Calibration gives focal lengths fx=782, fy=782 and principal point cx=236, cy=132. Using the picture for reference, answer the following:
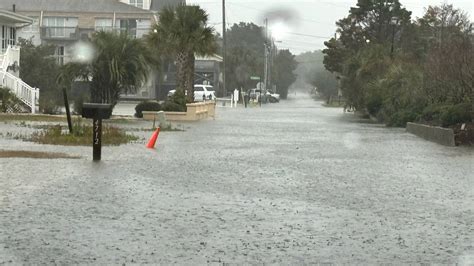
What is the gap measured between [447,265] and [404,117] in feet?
94.5

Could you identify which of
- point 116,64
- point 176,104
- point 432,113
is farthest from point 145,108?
point 432,113

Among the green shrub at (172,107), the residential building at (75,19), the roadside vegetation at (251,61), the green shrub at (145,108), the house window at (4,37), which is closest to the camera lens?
the green shrub at (145,108)

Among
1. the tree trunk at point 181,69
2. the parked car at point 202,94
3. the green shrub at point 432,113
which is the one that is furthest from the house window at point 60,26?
the green shrub at point 432,113

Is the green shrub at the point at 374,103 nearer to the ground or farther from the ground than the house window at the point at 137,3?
nearer to the ground

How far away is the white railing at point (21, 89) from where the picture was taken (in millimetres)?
35688

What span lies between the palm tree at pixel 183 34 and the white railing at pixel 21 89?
6628 mm

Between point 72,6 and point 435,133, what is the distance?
57502 millimetres

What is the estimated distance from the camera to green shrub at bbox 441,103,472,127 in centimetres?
2425

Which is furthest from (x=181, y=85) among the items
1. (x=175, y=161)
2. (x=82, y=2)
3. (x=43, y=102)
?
(x=82, y=2)

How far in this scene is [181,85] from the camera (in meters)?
41.9

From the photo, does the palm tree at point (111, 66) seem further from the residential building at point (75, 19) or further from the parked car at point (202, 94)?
the residential building at point (75, 19)

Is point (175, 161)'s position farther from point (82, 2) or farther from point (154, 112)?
point (82, 2)

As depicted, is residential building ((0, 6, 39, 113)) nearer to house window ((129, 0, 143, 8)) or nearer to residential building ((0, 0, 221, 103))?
residential building ((0, 0, 221, 103))

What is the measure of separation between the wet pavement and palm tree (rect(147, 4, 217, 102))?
73.1ft
